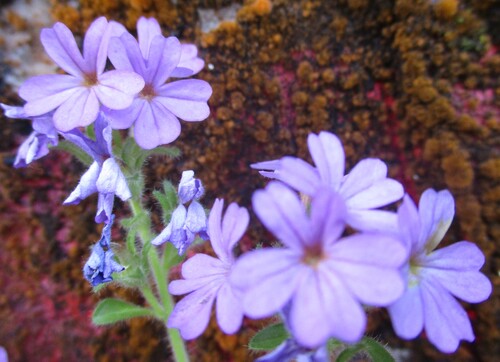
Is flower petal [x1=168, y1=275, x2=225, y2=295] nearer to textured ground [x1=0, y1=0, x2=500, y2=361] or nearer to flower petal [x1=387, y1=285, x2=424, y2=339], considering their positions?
flower petal [x1=387, y1=285, x2=424, y2=339]

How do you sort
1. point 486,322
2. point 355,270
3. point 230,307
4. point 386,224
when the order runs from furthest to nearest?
point 486,322, point 230,307, point 386,224, point 355,270

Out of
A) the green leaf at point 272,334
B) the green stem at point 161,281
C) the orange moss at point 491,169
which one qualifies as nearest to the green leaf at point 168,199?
the green stem at point 161,281

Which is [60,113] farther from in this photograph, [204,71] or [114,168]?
[204,71]

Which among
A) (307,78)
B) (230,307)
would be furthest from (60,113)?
(307,78)

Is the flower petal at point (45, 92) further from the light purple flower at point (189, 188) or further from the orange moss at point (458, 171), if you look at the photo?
the orange moss at point (458, 171)

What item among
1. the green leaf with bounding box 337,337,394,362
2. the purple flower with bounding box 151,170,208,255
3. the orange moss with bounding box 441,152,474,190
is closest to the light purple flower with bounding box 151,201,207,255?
the purple flower with bounding box 151,170,208,255
